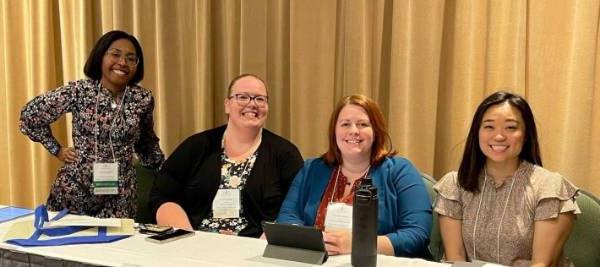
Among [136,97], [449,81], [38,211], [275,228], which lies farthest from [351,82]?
[38,211]

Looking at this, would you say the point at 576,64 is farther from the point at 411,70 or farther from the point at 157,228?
the point at 157,228

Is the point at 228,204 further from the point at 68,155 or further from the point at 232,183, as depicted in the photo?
the point at 68,155

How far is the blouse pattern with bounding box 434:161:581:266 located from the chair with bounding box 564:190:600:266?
184mm

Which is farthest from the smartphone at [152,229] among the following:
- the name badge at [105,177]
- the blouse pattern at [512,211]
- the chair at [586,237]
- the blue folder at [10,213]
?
the chair at [586,237]

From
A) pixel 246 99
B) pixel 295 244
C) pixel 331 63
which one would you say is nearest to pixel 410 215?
pixel 295 244

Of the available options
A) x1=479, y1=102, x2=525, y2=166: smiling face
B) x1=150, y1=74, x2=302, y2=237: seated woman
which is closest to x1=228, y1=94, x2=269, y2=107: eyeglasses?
x1=150, y1=74, x2=302, y2=237: seated woman

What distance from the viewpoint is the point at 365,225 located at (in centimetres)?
148

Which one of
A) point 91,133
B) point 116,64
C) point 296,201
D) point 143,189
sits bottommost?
point 143,189

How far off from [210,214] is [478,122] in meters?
1.28

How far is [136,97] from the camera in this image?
9.20 feet

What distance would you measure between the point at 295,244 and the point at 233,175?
0.94 meters

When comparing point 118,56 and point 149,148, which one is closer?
point 118,56

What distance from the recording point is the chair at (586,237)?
2.10m

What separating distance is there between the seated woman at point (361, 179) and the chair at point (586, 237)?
601mm
